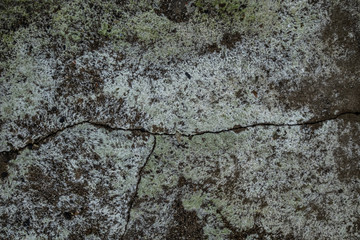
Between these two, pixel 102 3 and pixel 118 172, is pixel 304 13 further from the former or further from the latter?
pixel 118 172

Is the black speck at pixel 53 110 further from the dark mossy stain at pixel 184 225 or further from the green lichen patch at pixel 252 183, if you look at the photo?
the dark mossy stain at pixel 184 225

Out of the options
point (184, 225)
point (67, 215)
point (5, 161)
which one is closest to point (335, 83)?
point (184, 225)

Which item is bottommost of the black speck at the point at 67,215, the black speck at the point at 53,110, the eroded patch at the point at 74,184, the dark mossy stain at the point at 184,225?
the dark mossy stain at the point at 184,225

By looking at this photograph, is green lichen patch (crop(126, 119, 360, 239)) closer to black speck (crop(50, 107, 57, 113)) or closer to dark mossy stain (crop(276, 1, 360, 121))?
dark mossy stain (crop(276, 1, 360, 121))

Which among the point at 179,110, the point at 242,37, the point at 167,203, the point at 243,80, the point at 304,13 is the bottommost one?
the point at 167,203

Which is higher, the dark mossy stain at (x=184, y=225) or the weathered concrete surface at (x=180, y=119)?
the weathered concrete surface at (x=180, y=119)

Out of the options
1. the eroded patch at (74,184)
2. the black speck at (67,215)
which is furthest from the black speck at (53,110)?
the black speck at (67,215)

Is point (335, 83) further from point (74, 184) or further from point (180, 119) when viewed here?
point (74, 184)

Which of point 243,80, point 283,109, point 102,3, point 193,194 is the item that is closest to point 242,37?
point 243,80
